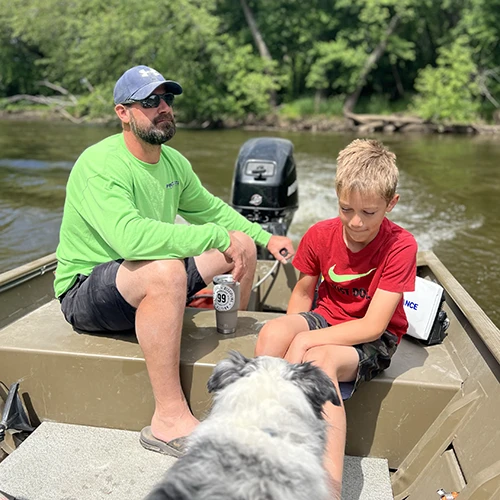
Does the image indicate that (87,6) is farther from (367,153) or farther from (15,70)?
(367,153)

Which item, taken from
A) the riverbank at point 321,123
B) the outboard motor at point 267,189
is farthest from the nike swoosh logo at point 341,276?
the riverbank at point 321,123

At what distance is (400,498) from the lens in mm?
2492

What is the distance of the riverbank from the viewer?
24531mm

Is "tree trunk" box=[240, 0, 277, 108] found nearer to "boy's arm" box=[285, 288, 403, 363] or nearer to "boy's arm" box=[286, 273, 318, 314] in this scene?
"boy's arm" box=[286, 273, 318, 314]

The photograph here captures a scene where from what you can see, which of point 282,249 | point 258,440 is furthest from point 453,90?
point 258,440

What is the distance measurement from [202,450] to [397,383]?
1.30 metres

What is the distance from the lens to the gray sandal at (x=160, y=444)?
2.56m

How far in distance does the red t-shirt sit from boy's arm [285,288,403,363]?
55mm

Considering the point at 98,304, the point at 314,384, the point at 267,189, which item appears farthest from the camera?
the point at 267,189

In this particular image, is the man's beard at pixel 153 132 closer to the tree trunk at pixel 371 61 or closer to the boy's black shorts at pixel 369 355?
the boy's black shorts at pixel 369 355

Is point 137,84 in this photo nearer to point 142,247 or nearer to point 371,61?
point 142,247

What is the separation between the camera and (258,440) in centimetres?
156

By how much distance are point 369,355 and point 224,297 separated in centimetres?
84

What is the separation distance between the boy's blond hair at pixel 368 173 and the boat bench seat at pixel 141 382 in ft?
3.01
